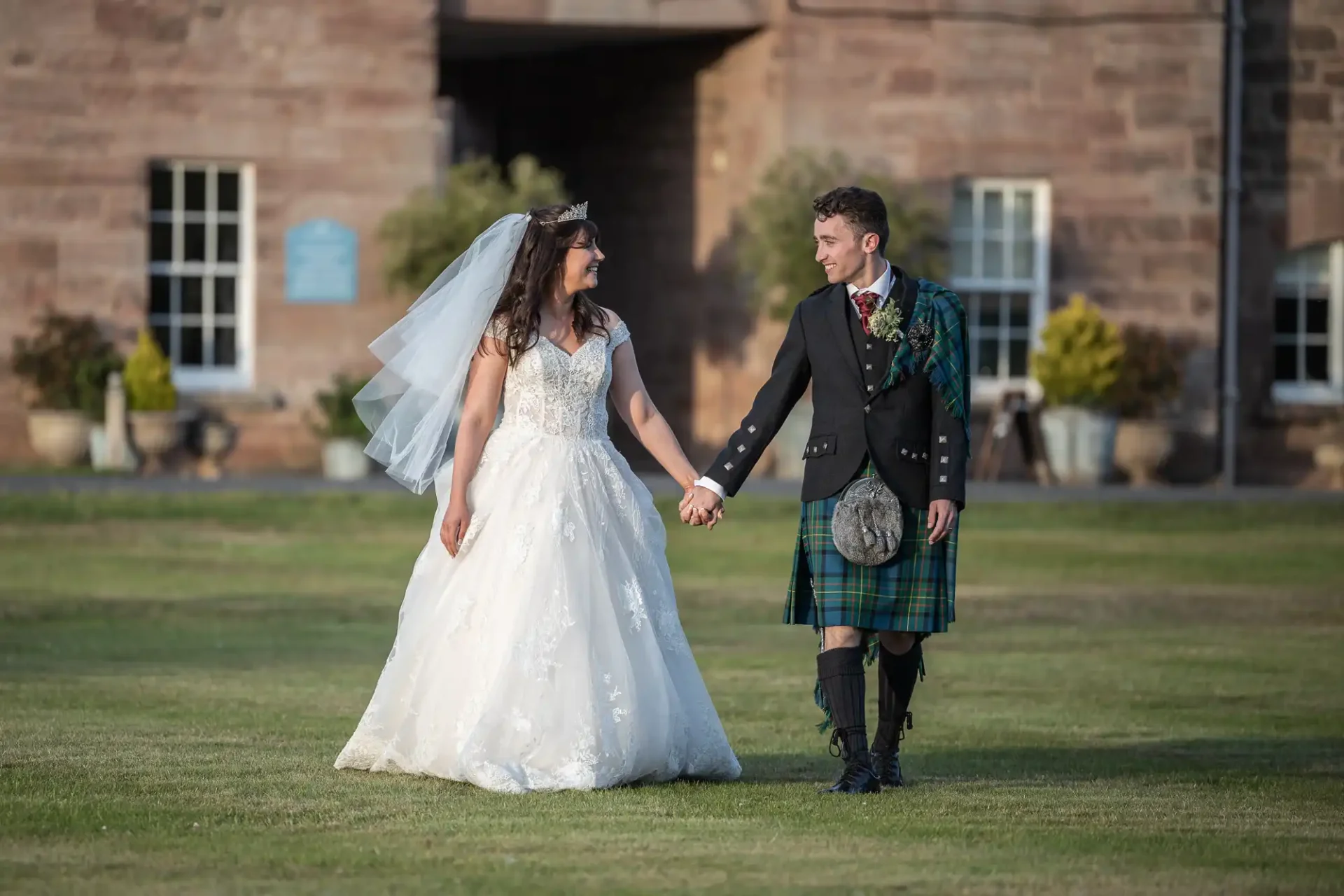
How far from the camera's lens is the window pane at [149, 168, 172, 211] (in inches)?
819

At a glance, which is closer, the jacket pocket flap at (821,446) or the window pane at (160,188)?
the jacket pocket flap at (821,446)

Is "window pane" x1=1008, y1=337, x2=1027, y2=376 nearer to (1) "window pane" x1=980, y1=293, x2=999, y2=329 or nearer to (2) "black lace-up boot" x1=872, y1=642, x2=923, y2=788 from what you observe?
(1) "window pane" x1=980, y1=293, x2=999, y2=329

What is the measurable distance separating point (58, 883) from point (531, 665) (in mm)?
1911

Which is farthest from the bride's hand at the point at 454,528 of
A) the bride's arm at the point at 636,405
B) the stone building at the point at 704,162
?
the stone building at the point at 704,162

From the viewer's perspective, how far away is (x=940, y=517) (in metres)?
6.82

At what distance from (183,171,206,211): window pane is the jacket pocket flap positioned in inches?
582

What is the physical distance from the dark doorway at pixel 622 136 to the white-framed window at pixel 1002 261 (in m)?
2.62

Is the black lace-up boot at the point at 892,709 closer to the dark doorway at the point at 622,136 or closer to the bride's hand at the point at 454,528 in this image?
the bride's hand at the point at 454,528

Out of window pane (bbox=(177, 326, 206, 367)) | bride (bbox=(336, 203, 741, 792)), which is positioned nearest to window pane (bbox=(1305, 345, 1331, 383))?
window pane (bbox=(177, 326, 206, 367))

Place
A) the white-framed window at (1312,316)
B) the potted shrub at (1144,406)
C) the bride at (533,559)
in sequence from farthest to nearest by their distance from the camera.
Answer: the white-framed window at (1312,316) → the potted shrub at (1144,406) → the bride at (533,559)

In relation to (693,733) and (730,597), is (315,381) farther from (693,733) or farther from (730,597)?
(693,733)

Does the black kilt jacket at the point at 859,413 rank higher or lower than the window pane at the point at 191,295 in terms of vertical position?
lower

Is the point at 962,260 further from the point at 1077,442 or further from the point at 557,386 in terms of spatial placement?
the point at 557,386

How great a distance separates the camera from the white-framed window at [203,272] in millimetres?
20844
